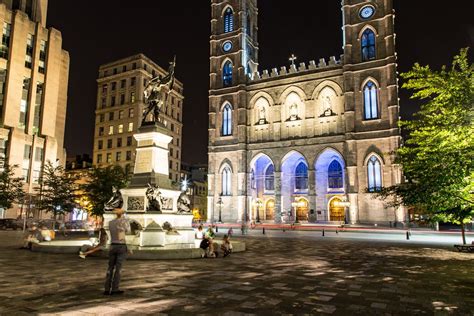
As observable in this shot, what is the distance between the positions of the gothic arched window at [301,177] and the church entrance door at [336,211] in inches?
191

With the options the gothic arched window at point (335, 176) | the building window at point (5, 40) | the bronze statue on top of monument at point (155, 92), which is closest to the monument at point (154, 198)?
the bronze statue on top of monument at point (155, 92)

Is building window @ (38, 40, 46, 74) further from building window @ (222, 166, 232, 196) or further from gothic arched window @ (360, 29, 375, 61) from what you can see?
gothic arched window @ (360, 29, 375, 61)

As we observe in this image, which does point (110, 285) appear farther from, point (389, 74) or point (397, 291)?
point (389, 74)

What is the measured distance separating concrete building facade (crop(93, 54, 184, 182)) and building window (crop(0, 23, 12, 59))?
82.0ft

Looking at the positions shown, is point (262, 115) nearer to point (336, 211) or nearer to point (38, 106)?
point (336, 211)

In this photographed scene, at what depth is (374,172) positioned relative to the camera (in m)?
47.6

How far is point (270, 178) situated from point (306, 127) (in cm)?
1070

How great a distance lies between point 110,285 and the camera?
6.91m

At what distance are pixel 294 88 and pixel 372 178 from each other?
18.4m

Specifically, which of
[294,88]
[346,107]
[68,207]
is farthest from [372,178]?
[68,207]

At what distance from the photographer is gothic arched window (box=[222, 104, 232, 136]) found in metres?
59.5

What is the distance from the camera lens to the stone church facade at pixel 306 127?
4803 cm

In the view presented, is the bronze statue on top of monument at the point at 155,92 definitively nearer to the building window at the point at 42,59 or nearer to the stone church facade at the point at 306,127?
the stone church facade at the point at 306,127

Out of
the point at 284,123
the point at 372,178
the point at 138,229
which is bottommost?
the point at 138,229
